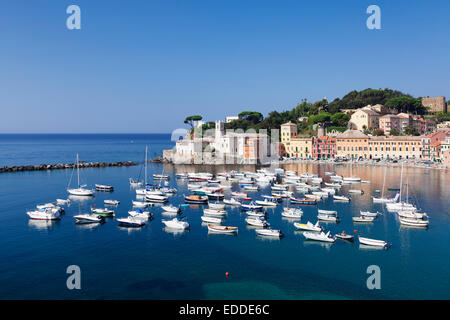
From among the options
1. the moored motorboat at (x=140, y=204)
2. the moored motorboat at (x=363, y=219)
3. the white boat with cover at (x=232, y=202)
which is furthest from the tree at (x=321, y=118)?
the moored motorboat at (x=140, y=204)

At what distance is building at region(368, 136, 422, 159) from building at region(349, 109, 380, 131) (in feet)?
39.2

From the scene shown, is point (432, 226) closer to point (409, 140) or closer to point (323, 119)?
point (409, 140)

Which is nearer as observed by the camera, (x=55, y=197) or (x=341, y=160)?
(x=55, y=197)

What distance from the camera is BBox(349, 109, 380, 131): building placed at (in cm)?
8369

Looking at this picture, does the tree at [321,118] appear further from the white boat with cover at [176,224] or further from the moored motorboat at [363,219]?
the white boat with cover at [176,224]

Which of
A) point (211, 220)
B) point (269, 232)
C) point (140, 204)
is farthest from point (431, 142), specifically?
point (140, 204)

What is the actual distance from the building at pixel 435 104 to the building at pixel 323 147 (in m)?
43.4

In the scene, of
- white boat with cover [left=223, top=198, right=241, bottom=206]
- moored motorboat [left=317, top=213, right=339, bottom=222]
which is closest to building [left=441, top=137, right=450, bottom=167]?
moored motorboat [left=317, top=213, right=339, bottom=222]

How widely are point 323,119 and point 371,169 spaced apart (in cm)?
2857

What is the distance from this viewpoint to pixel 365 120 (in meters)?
83.9

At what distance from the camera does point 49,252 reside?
909 inches

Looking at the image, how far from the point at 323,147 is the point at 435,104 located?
4653cm

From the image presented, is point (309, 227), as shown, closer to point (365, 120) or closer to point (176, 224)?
point (176, 224)

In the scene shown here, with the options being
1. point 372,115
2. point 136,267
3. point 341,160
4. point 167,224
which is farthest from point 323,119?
point 136,267
